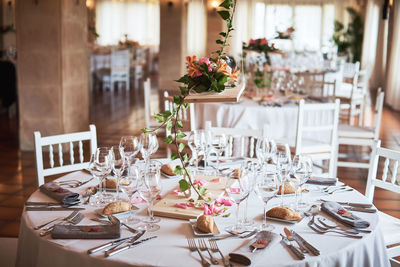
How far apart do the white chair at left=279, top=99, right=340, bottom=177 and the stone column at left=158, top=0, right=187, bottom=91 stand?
5455mm

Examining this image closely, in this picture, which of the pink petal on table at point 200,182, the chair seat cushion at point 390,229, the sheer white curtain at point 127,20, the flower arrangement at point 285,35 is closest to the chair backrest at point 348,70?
the flower arrangement at point 285,35

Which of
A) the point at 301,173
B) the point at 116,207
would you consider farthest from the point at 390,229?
the point at 116,207

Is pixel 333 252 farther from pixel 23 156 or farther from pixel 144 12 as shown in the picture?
pixel 144 12

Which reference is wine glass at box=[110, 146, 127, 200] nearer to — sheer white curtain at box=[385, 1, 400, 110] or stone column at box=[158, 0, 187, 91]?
stone column at box=[158, 0, 187, 91]

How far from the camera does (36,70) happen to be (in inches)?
230

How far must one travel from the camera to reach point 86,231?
6.11 ft

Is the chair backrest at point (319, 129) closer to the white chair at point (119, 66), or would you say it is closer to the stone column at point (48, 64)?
the stone column at point (48, 64)

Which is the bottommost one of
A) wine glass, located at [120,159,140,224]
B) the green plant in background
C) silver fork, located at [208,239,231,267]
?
silver fork, located at [208,239,231,267]

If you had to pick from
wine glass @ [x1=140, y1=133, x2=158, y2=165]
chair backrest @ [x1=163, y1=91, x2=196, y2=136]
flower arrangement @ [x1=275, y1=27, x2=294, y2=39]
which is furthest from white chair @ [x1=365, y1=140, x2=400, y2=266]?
flower arrangement @ [x1=275, y1=27, x2=294, y2=39]

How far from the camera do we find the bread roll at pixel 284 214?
203cm

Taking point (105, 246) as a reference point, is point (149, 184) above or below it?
above

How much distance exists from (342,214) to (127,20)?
52.4 feet

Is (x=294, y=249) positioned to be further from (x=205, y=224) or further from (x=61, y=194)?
(x=61, y=194)

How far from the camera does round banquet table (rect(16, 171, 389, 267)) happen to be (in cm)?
169
